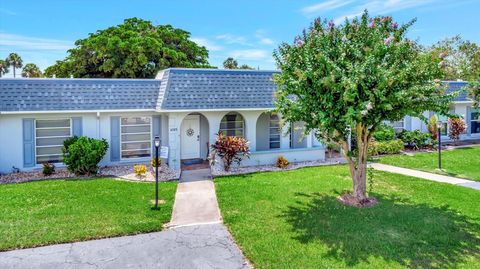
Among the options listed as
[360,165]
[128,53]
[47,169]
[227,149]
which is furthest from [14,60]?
[360,165]

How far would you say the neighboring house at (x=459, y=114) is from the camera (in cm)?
2289

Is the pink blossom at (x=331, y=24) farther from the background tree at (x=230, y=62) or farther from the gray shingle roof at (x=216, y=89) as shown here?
the background tree at (x=230, y=62)

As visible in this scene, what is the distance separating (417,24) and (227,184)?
8390mm

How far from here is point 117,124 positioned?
52.3 ft

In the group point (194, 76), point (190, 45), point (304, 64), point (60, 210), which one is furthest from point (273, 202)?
point (190, 45)

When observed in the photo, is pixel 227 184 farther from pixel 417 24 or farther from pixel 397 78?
pixel 417 24

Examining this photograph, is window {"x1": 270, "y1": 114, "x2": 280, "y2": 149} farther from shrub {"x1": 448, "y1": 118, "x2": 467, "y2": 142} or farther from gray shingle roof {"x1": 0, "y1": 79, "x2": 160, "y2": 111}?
shrub {"x1": 448, "y1": 118, "x2": 467, "y2": 142}

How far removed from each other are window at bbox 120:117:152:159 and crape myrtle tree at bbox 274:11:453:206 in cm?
891

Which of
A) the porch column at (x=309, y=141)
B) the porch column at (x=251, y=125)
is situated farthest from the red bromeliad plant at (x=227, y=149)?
the porch column at (x=309, y=141)

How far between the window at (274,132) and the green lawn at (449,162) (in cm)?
583

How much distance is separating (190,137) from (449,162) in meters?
13.8

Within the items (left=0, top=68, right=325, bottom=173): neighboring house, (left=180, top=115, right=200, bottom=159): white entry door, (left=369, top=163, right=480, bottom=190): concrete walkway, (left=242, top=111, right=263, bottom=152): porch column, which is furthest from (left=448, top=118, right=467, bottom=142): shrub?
(left=180, top=115, right=200, bottom=159): white entry door

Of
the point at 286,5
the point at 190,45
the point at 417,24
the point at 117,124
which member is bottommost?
the point at 117,124

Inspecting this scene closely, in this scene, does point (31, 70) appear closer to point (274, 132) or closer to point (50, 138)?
point (50, 138)
